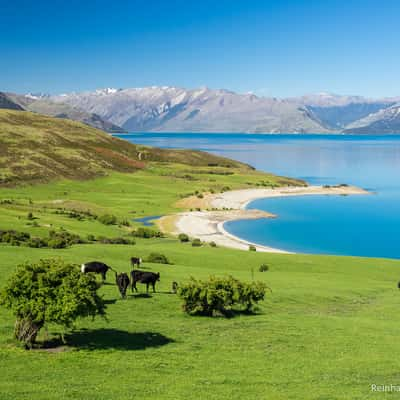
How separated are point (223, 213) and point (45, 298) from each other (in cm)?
10033

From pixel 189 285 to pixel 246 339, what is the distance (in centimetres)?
540

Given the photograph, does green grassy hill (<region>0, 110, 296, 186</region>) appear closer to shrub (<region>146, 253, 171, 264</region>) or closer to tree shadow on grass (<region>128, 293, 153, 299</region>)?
shrub (<region>146, 253, 171, 264</region>)

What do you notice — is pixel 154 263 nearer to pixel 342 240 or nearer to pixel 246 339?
pixel 246 339

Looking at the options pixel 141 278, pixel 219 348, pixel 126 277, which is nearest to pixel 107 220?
pixel 141 278

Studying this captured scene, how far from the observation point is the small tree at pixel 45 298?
19.8 m

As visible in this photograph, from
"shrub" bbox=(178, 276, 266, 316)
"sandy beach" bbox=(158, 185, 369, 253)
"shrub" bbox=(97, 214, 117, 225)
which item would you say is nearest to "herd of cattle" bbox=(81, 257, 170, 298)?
"shrub" bbox=(178, 276, 266, 316)

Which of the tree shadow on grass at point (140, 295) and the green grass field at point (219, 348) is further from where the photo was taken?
the tree shadow on grass at point (140, 295)

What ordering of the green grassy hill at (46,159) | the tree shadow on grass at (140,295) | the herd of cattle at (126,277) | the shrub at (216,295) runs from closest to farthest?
the shrub at (216,295) → the herd of cattle at (126,277) → the tree shadow on grass at (140,295) → the green grassy hill at (46,159)

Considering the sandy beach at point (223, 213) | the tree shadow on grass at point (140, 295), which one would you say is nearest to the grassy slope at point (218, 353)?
the tree shadow on grass at point (140, 295)

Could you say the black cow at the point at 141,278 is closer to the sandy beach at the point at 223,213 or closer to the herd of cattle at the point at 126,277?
the herd of cattle at the point at 126,277

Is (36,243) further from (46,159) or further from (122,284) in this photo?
(46,159)

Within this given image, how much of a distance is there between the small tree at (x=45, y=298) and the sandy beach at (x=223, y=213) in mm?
58994

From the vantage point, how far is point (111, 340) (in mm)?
22438

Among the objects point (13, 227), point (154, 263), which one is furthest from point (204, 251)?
point (13, 227)
